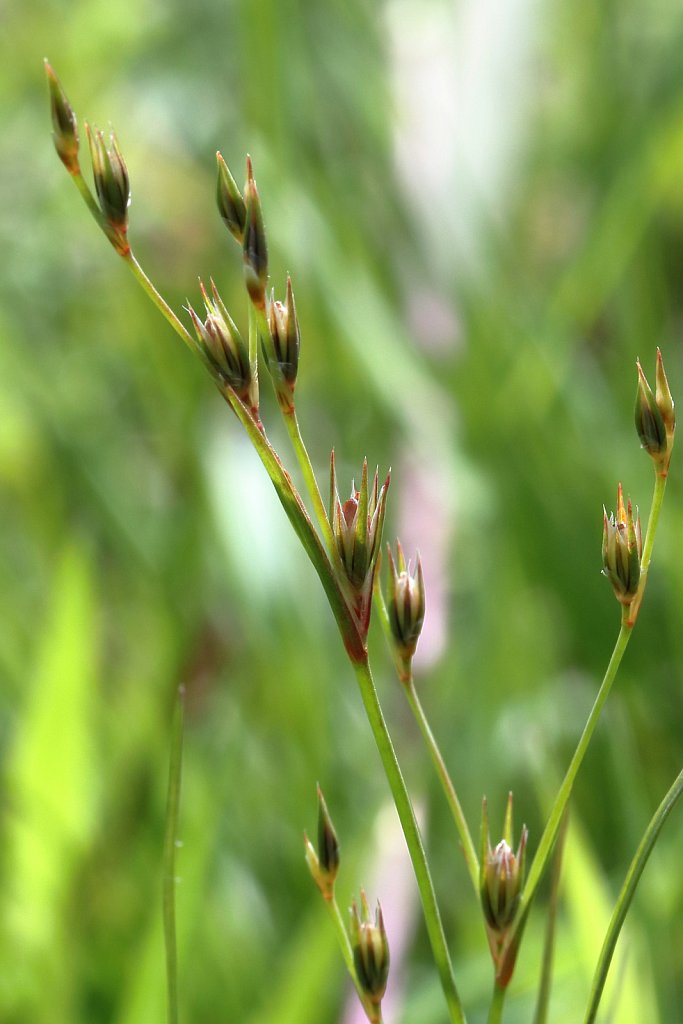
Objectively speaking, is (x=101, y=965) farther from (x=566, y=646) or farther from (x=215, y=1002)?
(x=566, y=646)

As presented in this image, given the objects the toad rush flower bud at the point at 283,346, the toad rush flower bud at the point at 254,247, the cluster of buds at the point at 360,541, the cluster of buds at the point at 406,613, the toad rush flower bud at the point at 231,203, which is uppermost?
the toad rush flower bud at the point at 231,203

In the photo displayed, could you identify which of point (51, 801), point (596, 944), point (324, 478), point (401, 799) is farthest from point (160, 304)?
point (324, 478)

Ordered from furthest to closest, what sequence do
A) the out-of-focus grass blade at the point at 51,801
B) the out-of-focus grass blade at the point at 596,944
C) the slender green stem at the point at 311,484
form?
the out-of-focus grass blade at the point at 51,801
the out-of-focus grass blade at the point at 596,944
the slender green stem at the point at 311,484

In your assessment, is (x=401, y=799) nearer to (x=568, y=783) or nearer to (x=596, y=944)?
(x=568, y=783)

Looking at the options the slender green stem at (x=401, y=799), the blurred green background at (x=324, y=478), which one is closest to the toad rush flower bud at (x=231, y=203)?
the slender green stem at (x=401, y=799)

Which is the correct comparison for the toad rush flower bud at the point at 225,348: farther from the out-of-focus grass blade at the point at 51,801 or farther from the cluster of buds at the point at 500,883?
the out-of-focus grass blade at the point at 51,801

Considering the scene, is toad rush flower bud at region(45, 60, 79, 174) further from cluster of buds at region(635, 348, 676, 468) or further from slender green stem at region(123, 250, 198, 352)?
cluster of buds at region(635, 348, 676, 468)
